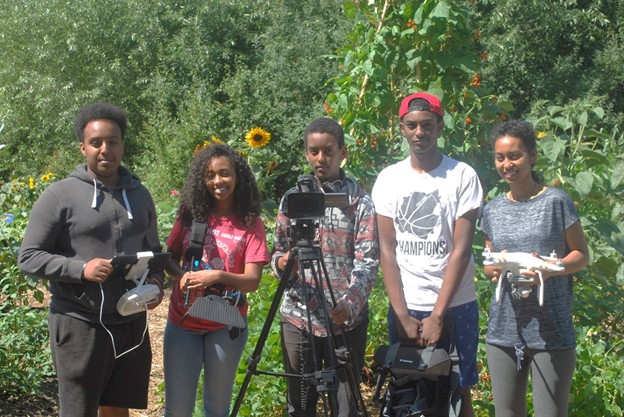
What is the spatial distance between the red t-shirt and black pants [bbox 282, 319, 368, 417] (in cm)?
24

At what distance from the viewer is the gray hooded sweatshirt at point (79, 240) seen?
2.93 m

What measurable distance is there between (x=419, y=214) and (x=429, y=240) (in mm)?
110

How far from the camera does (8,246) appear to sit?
15.9 feet

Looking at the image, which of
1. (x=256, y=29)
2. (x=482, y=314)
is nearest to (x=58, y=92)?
(x=256, y=29)

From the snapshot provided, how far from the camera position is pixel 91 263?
113 inches

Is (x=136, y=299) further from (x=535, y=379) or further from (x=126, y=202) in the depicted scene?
(x=535, y=379)

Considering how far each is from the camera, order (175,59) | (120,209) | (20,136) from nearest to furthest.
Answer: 1. (120,209)
2. (175,59)
3. (20,136)

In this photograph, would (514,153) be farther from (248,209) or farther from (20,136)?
(20,136)

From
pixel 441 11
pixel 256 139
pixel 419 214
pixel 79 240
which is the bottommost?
pixel 79 240

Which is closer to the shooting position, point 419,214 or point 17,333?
point 419,214

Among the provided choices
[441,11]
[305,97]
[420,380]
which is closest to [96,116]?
[420,380]

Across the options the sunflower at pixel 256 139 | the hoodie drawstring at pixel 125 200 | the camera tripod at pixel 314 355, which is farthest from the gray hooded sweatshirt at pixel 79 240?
the sunflower at pixel 256 139

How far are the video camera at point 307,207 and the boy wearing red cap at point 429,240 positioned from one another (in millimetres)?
315

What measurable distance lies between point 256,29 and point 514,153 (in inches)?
415
